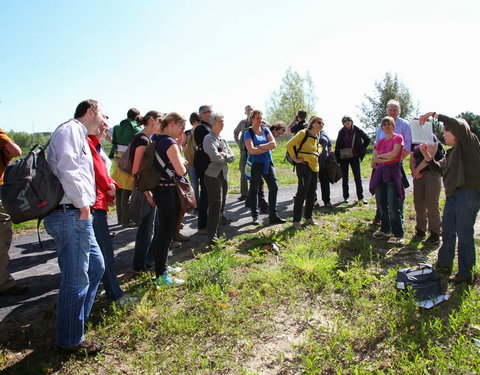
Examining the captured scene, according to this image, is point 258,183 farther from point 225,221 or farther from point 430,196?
point 430,196

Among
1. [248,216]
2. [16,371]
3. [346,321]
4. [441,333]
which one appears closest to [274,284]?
[346,321]

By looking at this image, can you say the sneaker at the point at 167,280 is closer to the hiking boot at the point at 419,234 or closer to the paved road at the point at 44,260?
the paved road at the point at 44,260

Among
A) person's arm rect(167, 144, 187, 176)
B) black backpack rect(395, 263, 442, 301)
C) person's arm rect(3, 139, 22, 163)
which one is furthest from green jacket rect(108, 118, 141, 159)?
black backpack rect(395, 263, 442, 301)

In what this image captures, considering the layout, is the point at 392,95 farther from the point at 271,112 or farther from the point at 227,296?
the point at 227,296

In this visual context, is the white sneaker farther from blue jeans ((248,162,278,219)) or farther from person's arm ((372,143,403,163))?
person's arm ((372,143,403,163))

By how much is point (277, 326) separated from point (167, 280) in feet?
4.86

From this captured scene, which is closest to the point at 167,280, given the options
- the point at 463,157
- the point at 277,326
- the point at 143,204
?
the point at 143,204

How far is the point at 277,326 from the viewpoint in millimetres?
3660

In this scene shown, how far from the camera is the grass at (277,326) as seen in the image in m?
3.05

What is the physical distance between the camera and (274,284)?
4.41m

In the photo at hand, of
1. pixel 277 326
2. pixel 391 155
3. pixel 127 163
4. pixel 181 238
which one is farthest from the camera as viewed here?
pixel 181 238

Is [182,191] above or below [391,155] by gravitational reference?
above

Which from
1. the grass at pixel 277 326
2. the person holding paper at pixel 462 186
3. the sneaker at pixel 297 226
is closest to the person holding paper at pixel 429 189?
the grass at pixel 277 326

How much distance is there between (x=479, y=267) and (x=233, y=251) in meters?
3.34
